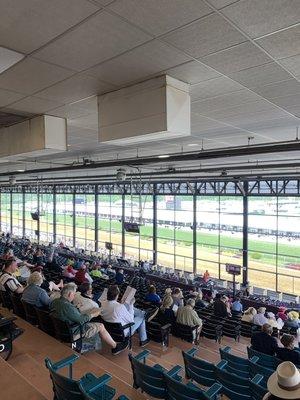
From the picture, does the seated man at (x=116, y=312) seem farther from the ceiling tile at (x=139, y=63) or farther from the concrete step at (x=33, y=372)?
the ceiling tile at (x=139, y=63)

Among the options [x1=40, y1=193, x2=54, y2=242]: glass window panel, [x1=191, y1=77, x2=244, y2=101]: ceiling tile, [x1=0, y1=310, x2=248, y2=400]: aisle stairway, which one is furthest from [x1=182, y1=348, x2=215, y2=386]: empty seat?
[x1=40, y1=193, x2=54, y2=242]: glass window panel

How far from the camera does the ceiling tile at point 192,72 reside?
10.5 ft

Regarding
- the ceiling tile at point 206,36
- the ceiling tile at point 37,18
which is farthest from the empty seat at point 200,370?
the ceiling tile at point 37,18

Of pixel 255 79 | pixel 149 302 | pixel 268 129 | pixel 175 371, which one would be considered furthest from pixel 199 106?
pixel 149 302

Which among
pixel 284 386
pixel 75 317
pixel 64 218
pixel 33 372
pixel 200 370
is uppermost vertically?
pixel 284 386

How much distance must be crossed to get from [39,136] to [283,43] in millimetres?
3615

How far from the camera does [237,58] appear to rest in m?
3.01

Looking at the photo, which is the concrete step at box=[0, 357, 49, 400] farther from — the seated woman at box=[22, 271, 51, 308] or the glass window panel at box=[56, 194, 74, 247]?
the glass window panel at box=[56, 194, 74, 247]

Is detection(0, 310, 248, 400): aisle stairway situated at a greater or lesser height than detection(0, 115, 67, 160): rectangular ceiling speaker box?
lesser

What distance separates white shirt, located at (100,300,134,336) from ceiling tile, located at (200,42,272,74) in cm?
363

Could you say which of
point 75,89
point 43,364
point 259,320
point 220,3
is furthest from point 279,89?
point 259,320

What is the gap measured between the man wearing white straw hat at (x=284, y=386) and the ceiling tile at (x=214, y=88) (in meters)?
2.73

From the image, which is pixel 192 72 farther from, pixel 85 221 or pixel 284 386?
pixel 85 221

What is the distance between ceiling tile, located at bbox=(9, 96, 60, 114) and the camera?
14.3ft
